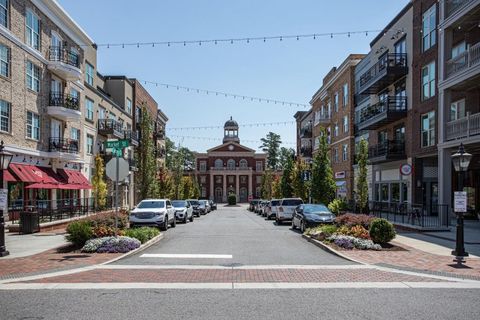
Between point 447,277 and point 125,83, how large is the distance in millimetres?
45773

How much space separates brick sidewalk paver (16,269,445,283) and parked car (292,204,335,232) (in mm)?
10459

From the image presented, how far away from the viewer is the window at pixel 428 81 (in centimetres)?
2861

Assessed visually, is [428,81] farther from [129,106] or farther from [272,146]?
[272,146]

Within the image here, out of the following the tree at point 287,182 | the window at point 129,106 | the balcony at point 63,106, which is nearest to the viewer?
the balcony at point 63,106

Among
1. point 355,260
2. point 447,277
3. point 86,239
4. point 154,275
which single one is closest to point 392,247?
point 355,260

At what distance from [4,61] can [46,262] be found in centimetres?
1664

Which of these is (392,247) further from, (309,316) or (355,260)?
(309,316)

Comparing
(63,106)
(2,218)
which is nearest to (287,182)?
(63,106)

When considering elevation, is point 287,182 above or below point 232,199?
above

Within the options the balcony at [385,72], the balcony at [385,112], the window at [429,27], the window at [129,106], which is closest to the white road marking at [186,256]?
the window at [429,27]

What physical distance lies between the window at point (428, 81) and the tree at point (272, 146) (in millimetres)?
99035

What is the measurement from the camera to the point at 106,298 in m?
8.40

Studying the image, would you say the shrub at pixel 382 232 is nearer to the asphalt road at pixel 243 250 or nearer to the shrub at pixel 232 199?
the asphalt road at pixel 243 250

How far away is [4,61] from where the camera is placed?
25.1 meters
